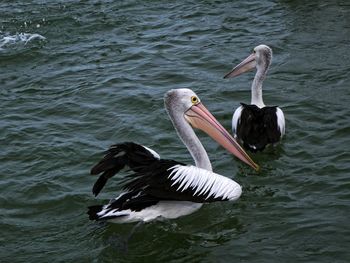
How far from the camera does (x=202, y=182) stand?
18.0 ft

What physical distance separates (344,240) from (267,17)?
6007mm

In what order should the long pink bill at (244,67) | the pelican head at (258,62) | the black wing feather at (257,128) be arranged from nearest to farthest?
the black wing feather at (257,128)
the pelican head at (258,62)
the long pink bill at (244,67)

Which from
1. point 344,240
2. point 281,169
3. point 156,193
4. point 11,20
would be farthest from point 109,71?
point 344,240

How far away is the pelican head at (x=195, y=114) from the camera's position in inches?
232

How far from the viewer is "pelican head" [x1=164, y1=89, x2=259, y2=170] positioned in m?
5.89

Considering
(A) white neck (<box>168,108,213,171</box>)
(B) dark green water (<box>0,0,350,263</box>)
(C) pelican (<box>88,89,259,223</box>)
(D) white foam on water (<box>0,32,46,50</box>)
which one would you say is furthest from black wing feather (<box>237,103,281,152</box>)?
(D) white foam on water (<box>0,32,46,50</box>)

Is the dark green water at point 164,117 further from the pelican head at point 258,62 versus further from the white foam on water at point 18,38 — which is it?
the pelican head at point 258,62

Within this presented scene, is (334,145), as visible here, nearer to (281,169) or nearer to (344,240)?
(281,169)

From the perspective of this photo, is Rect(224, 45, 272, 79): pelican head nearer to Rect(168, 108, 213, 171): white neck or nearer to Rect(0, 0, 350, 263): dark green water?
Rect(0, 0, 350, 263): dark green water

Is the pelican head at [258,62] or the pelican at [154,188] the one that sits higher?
the pelican head at [258,62]

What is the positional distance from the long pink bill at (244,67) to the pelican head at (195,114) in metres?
2.28

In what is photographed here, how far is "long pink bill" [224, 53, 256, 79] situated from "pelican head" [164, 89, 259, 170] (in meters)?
2.28

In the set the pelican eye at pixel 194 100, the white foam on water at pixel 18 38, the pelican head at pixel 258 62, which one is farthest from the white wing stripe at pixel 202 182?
the white foam on water at pixel 18 38

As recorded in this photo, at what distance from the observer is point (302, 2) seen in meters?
11.2
